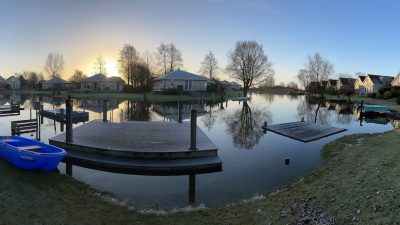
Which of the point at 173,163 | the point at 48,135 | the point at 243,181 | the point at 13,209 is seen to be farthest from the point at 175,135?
the point at 13,209

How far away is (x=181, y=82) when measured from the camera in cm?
6231

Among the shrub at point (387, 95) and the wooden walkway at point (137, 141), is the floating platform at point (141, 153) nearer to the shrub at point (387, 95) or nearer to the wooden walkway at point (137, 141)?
the wooden walkway at point (137, 141)

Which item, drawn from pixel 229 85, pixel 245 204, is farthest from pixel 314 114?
pixel 229 85

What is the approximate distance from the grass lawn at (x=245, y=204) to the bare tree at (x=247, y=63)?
227 ft

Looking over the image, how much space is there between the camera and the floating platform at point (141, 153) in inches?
447

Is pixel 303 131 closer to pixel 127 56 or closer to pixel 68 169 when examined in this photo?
pixel 68 169

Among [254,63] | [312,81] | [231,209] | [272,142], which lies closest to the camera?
[231,209]

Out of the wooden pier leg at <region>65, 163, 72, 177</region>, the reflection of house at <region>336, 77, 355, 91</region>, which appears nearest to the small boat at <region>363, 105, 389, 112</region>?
the wooden pier leg at <region>65, 163, 72, 177</region>

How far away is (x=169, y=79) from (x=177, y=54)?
97.0ft

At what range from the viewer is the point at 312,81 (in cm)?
8350

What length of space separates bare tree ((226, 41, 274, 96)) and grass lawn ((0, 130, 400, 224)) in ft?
227

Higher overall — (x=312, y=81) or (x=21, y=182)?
(x=312, y=81)

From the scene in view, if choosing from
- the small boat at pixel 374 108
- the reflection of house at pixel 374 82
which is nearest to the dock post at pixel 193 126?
the small boat at pixel 374 108

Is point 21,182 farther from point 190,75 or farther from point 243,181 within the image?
point 190,75
